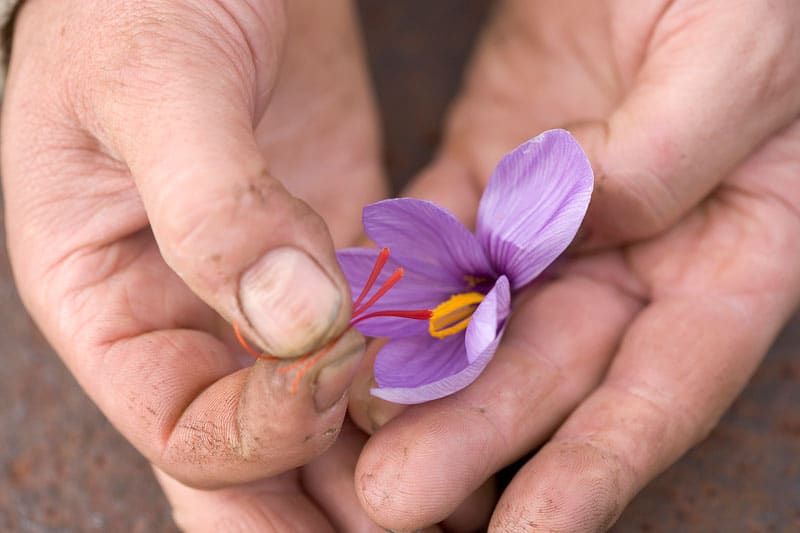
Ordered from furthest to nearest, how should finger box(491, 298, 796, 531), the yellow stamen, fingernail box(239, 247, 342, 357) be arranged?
the yellow stamen < finger box(491, 298, 796, 531) < fingernail box(239, 247, 342, 357)

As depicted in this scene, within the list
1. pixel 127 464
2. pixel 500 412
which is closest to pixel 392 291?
pixel 500 412

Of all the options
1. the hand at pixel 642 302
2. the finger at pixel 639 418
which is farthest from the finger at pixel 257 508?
the finger at pixel 639 418

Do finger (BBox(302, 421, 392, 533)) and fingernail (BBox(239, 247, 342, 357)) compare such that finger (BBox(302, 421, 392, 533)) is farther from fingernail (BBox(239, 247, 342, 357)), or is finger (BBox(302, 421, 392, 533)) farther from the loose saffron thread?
fingernail (BBox(239, 247, 342, 357))

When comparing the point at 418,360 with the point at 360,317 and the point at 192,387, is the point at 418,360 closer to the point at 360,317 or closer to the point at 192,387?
the point at 360,317

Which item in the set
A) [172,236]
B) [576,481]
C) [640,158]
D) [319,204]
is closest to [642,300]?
[640,158]

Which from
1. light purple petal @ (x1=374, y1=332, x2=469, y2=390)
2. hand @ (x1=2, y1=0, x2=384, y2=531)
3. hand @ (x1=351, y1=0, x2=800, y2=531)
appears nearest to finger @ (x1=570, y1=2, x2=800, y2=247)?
hand @ (x1=351, y1=0, x2=800, y2=531)

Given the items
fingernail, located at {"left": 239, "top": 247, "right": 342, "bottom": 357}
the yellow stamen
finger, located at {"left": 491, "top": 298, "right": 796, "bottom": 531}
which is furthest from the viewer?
the yellow stamen

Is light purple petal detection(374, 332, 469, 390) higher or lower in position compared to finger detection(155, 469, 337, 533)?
higher
